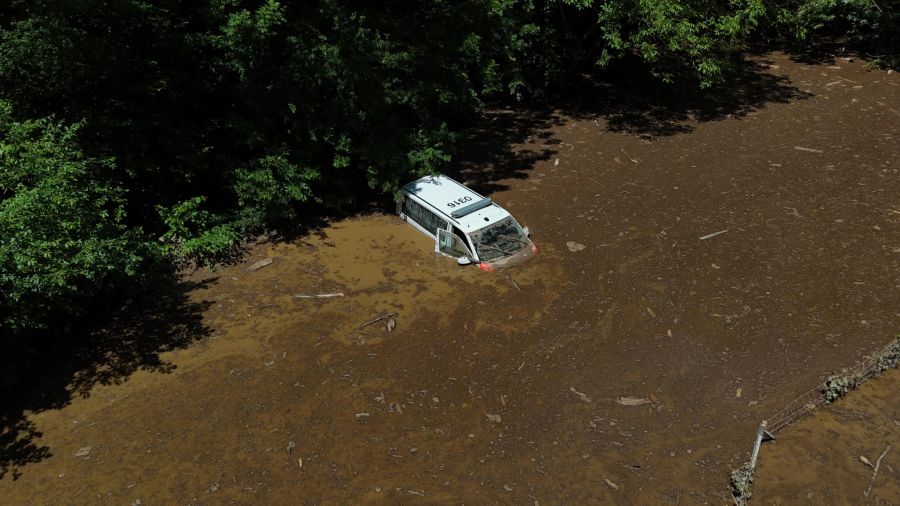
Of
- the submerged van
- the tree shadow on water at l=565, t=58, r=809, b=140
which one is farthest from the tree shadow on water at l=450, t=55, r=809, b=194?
the submerged van

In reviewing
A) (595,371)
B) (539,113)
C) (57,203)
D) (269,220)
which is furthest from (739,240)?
(57,203)

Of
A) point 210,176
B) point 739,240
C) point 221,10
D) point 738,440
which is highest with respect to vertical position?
point 221,10

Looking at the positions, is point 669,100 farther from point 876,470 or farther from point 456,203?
point 876,470

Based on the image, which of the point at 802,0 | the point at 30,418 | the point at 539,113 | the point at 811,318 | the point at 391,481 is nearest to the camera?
the point at 391,481

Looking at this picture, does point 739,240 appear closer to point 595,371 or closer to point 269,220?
point 595,371

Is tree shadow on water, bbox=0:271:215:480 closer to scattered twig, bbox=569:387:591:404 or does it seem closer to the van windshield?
the van windshield

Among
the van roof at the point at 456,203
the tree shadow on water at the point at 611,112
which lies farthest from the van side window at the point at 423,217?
the tree shadow on water at the point at 611,112

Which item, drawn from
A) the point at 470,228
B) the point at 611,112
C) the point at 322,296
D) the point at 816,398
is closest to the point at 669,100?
the point at 611,112
